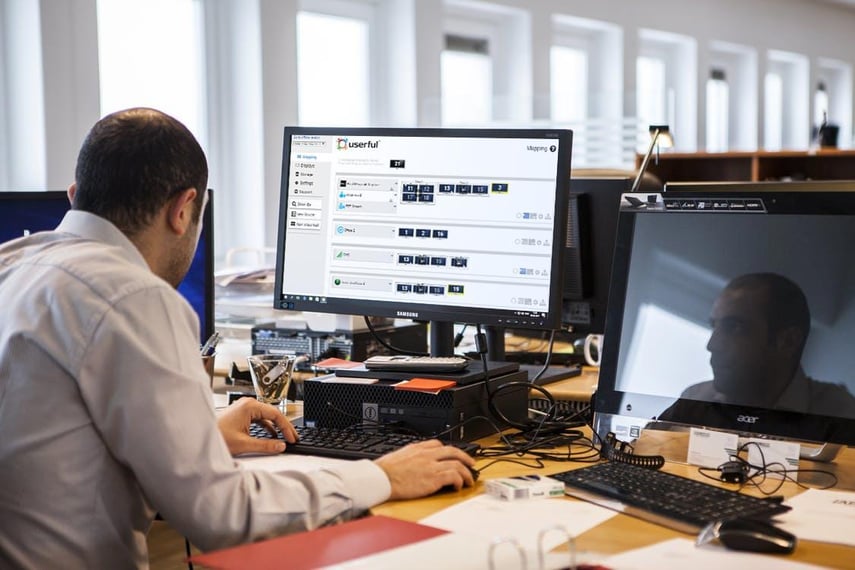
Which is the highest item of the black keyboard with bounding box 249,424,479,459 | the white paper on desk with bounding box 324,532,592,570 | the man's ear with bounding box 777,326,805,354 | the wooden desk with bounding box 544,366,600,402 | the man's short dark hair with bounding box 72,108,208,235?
the man's short dark hair with bounding box 72,108,208,235

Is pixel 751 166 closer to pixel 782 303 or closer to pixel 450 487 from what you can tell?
pixel 782 303

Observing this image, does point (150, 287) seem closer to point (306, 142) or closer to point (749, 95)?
point (306, 142)

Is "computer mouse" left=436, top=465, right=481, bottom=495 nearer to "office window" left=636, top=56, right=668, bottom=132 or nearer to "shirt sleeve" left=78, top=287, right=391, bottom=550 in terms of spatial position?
"shirt sleeve" left=78, top=287, right=391, bottom=550

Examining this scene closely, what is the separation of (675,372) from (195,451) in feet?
2.59

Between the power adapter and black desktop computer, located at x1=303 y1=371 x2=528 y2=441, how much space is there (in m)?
0.43

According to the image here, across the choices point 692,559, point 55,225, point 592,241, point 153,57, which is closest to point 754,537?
point 692,559

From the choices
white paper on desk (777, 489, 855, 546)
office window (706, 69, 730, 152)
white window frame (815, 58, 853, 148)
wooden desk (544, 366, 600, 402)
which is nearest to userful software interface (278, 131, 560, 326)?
wooden desk (544, 366, 600, 402)

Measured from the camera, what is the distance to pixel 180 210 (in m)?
1.37

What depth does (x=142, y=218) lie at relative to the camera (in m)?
1.36

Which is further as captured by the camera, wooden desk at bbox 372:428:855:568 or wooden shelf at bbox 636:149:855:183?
Answer: wooden shelf at bbox 636:149:855:183

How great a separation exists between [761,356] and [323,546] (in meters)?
0.75

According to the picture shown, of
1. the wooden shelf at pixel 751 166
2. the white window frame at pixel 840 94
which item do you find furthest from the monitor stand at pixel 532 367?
the white window frame at pixel 840 94

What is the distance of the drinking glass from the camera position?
2.03 metres

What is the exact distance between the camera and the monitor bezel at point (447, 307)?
1.77 metres
